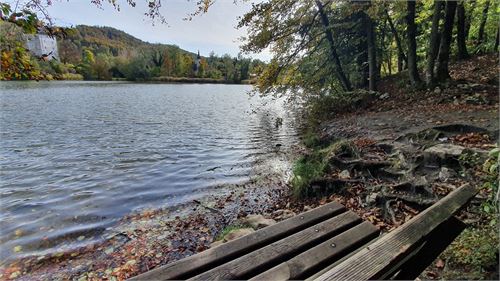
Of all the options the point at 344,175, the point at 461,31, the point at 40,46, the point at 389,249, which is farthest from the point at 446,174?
the point at 461,31

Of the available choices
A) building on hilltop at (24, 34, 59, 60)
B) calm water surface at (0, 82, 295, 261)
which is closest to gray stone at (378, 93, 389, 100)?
calm water surface at (0, 82, 295, 261)

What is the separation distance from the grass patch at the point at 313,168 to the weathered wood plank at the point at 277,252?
4012mm

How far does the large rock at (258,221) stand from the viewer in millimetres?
5188

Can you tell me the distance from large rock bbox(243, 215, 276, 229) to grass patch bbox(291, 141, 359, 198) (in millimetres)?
1491

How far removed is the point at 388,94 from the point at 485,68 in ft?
13.2

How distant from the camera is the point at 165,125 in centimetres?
1730

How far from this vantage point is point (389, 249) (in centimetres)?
199

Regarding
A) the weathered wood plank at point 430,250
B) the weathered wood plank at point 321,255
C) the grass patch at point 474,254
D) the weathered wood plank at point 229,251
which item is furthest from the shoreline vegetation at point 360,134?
the weathered wood plank at point 229,251

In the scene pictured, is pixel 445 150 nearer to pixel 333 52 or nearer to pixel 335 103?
pixel 335 103

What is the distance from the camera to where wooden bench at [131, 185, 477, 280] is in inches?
73.0

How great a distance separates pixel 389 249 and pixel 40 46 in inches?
173

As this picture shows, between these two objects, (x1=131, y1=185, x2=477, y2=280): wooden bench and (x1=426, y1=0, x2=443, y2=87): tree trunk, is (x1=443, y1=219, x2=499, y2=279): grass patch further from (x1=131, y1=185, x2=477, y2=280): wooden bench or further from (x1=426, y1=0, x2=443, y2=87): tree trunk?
(x1=426, y1=0, x2=443, y2=87): tree trunk

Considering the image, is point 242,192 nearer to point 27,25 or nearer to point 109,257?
point 109,257

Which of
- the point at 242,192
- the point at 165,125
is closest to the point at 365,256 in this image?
the point at 242,192
